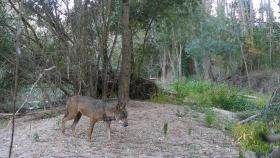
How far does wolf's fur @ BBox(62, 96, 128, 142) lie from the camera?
29.7ft

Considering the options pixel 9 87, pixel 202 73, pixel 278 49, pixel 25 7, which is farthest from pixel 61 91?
pixel 202 73

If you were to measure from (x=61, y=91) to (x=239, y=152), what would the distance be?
595 centimetres

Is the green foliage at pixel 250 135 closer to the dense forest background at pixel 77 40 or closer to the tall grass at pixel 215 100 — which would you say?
the dense forest background at pixel 77 40

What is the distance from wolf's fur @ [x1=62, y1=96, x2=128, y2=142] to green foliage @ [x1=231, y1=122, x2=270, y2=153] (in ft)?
8.39

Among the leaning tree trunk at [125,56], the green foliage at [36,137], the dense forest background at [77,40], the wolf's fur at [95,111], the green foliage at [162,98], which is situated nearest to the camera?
the wolf's fur at [95,111]

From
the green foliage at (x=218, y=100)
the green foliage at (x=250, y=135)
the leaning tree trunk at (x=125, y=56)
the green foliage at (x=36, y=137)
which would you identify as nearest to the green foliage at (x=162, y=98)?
the green foliage at (x=218, y=100)

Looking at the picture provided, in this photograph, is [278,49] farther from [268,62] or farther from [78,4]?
[78,4]

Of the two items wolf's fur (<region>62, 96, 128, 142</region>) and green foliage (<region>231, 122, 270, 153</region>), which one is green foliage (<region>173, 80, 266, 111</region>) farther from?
wolf's fur (<region>62, 96, 128, 142</region>)

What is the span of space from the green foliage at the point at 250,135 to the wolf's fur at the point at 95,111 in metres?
2.56

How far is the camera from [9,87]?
1370cm

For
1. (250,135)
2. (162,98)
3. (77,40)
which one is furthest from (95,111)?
(162,98)

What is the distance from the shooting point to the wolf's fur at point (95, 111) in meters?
9.06

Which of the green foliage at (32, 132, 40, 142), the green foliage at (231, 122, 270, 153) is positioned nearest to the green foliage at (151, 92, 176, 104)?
the green foliage at (231, 122, 270, 153)

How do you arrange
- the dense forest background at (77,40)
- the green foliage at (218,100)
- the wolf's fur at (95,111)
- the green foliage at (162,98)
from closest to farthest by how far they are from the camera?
1. the wolf's fur at (95,111)
2. the dense forest background at (77,40)
3. the green foliage at (162,98)
4. the green foliage at (218,100)
